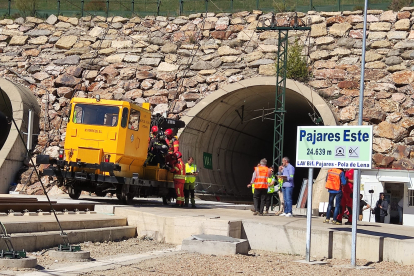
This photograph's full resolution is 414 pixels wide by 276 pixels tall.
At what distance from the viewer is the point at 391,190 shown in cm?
1984

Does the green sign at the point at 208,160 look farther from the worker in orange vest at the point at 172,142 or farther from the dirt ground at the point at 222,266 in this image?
the dirt ground at the point at 222,266

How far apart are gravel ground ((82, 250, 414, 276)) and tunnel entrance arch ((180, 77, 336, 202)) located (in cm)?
1186

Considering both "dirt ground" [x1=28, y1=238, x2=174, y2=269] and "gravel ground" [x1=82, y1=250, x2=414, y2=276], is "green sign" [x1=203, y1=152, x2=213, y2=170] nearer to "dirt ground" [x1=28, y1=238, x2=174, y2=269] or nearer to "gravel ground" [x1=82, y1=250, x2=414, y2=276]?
"dirt ground" [x1=28, y1=238, x2=174, y2=269]

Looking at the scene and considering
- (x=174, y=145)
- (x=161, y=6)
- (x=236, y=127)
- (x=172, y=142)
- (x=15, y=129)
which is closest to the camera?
(x=174, y=145)

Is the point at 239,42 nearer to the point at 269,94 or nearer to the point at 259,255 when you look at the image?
the point at 269,94

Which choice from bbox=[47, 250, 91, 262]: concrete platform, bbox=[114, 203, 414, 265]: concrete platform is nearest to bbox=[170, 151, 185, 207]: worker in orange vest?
bbox=[114, 203, 414, 265]: concrete platform

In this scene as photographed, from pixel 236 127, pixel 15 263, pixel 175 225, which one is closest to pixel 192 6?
pixel 236 127

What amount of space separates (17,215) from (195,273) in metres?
4.99

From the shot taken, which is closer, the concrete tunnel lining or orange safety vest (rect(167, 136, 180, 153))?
orange safety vest (rect(167, 136, 180, 153))

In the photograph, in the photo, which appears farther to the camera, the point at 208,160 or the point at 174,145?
the point at 208,160

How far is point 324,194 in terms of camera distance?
20.5 metres

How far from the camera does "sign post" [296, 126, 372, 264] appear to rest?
10.5 metres

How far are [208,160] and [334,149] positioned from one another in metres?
16.3

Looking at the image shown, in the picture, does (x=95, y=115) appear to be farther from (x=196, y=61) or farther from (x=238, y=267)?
(x=238, y=267)
